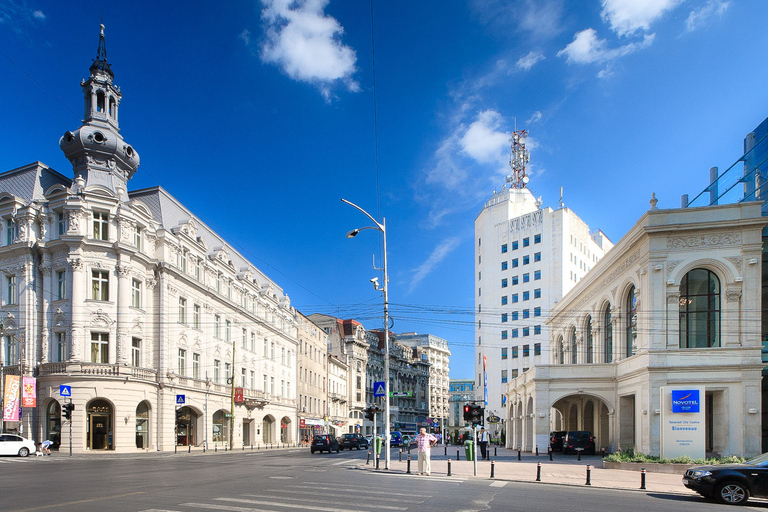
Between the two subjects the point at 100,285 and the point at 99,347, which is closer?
the point at 99,347

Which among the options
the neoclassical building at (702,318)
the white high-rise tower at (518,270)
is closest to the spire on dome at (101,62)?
the neoclassical building at (702,318)

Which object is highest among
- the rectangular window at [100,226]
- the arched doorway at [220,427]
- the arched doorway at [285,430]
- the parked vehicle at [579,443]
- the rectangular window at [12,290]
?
the rectangular window at [100,226]

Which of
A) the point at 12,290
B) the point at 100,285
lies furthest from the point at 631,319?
the point at 12,290

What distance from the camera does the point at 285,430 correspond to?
71.1m

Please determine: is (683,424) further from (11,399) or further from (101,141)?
(101,141)

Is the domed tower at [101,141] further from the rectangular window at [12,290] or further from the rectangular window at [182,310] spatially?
the rectangular window at [182,310]

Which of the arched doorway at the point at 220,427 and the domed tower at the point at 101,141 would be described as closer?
the domed tower at the point at 101,141

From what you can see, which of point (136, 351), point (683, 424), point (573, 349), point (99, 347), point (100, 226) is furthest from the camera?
point (573, 349)

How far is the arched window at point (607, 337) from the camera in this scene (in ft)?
144

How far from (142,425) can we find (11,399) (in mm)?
8669

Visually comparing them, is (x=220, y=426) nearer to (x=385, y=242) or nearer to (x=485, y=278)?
(x=385, y=242)

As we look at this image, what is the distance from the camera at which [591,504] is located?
14.8 metres

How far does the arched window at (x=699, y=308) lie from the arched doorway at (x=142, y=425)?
34.5 m

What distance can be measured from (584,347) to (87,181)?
133 feet
